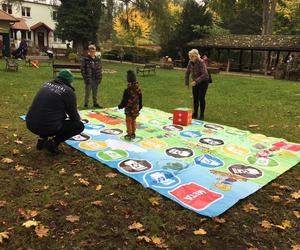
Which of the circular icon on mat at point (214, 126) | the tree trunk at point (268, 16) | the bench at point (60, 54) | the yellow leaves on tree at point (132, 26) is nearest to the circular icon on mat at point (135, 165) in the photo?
the circular icon on mat at point (214, 126)

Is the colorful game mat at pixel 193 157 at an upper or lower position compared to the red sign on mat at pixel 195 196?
upper

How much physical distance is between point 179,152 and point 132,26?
30.2 metres

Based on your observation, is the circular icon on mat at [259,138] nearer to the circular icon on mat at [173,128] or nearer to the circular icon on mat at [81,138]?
the circular icon on mat at [173,128]

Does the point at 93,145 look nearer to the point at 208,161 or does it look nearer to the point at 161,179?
the point at 161,179

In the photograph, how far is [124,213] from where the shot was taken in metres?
4.38

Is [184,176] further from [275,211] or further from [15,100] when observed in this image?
[15,100]

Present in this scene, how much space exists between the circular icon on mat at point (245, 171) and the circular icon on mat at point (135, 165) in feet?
4.79

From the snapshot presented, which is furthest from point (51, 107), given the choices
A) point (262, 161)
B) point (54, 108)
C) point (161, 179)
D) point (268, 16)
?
point (268, 16)

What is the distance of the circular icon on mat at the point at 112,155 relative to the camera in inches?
244

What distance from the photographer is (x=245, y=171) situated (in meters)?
→ 5.86

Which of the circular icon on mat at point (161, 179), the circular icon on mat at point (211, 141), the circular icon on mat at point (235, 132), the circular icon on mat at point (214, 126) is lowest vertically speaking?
the circular icon on mat at point (161, 179)

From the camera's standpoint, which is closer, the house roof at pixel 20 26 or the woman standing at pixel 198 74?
the woman standing at pixel 198 74

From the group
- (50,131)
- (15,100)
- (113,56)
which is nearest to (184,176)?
(50,131)

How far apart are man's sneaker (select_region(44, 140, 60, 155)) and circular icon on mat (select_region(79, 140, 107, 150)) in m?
0.61
